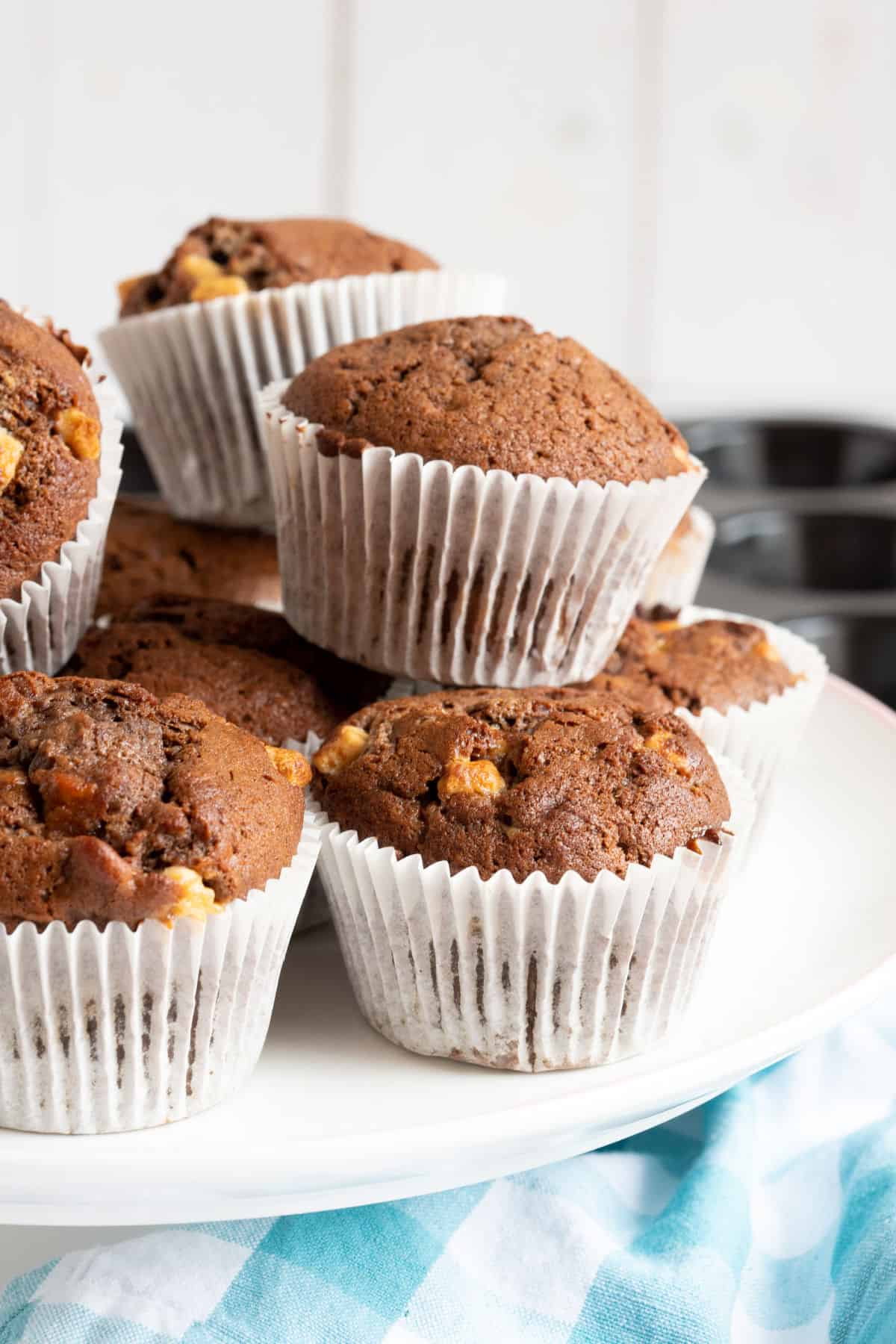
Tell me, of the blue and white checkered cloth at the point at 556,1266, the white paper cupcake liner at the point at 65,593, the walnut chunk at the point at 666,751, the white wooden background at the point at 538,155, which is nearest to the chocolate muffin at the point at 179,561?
the white paper cupcake liner at the point at 65,593

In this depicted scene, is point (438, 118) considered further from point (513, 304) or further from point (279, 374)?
point (279, 374)

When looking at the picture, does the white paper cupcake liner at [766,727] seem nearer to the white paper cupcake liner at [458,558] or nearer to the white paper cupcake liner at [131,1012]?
the white paper cupcake liner at [458,558]

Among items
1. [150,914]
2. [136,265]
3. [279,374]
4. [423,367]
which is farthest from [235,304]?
[136,265]

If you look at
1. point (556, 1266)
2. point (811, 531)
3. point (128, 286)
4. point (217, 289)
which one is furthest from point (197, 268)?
point (811, 531)

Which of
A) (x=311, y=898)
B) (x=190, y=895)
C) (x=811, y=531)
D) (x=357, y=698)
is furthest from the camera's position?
(x=811, y=531)

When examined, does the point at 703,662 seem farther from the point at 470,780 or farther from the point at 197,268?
the point at 197,268

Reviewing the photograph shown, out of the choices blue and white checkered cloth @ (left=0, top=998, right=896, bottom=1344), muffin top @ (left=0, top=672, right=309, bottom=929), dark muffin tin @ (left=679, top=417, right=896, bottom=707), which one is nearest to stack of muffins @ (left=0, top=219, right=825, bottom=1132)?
muffin top @ (left=0, top=672, right=309, bottom=929)
